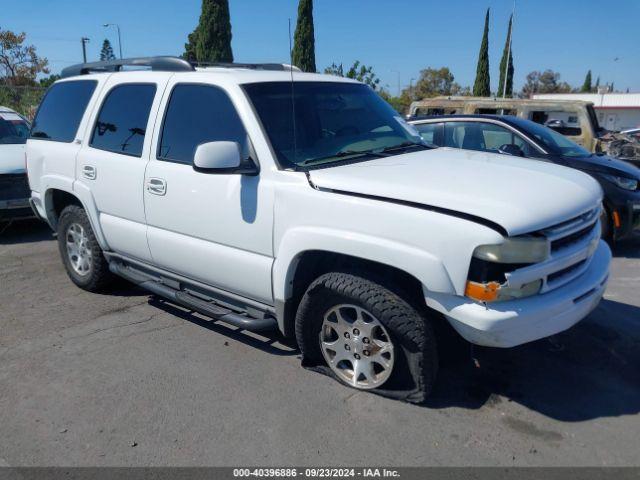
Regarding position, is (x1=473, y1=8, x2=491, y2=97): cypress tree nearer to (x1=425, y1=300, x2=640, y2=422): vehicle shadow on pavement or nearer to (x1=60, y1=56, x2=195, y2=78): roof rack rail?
(x1=60, y1=56, x2=195, y2=78): roof rack rail

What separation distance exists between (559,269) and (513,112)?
28.6 ft

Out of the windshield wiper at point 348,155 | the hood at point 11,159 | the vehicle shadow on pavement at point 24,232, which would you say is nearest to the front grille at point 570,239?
the windshield wiper at point 348,155

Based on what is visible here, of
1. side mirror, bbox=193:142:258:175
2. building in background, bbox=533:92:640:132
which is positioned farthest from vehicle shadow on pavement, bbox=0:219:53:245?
building in background, bbox=533:92:640:132

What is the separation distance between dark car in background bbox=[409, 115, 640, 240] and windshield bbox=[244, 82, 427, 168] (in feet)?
6.70

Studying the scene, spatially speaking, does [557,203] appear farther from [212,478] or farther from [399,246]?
[212,478]

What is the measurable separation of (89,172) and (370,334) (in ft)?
9.96

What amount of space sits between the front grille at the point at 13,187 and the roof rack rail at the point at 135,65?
2.27 meters

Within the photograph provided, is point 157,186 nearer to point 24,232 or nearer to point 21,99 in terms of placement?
point 24,232

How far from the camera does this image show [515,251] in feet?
8.99

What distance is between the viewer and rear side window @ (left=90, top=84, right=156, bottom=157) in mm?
4395

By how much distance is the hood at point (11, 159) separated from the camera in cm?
754

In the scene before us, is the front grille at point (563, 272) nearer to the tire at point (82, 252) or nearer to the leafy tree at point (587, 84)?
the tire at point (82, 252)

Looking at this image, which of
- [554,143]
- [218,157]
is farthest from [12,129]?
[554,143]

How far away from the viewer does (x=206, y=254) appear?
154 inches
